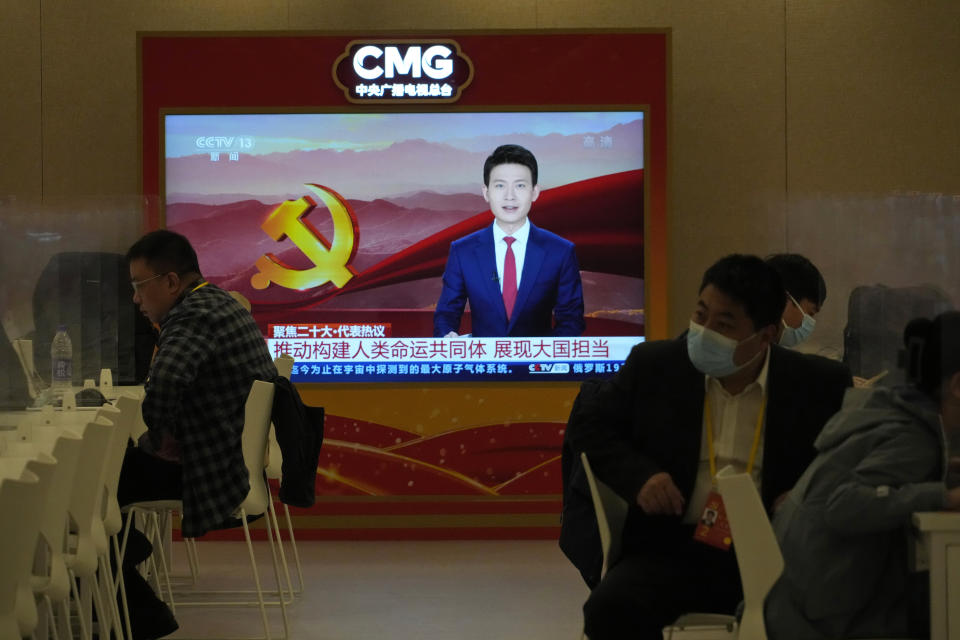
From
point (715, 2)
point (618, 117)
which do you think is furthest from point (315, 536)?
point (715, 2)

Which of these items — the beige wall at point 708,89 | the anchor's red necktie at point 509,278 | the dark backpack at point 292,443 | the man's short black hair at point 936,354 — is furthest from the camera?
the beige wall at point 708,89

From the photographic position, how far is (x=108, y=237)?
629 centimetres

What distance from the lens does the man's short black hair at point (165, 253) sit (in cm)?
413

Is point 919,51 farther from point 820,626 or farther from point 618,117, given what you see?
point 820,626

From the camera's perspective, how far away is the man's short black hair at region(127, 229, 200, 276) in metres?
4.13

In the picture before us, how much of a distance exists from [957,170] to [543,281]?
9.08 feet

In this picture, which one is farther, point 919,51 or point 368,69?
point 919,51

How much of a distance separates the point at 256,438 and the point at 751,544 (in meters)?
2.31

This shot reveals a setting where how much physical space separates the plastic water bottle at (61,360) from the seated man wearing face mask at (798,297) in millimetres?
3081

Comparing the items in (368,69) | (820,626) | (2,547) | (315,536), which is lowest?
(315,536)

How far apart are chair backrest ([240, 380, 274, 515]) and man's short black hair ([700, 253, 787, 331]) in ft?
5.95

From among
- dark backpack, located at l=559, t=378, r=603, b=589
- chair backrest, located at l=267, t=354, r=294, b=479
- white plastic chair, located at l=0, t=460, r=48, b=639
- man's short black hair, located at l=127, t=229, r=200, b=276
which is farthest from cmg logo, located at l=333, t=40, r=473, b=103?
white plastic chair, located at l=0, t=460, r=48, b=639

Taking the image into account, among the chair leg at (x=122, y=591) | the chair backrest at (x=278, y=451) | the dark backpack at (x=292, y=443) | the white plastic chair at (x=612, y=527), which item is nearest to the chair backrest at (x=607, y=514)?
the white plastic chair at (x=612, y=527)
